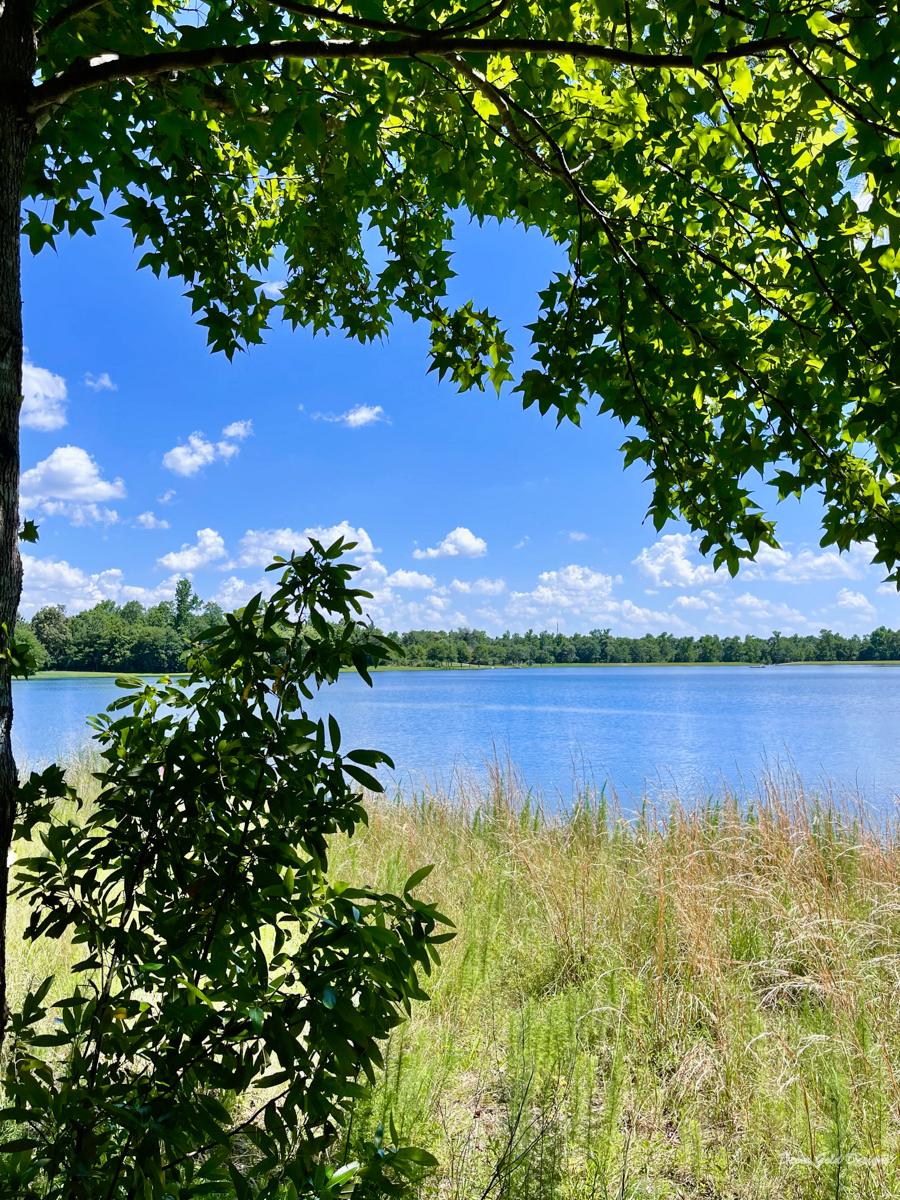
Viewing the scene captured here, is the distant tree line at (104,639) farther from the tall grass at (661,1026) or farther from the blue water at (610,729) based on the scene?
the tall grass at (661,1026)

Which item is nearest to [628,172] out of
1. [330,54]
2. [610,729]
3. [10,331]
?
[330,54]

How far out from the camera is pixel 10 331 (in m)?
1.41

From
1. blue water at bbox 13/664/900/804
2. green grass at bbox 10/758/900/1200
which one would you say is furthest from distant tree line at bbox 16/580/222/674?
green grass at bbox 10/758/900/1200

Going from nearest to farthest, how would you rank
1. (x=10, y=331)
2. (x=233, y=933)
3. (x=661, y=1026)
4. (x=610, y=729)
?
(x=233, y=933), (x=10, y=331), (x=661, y=1026), (x=610, y=729)

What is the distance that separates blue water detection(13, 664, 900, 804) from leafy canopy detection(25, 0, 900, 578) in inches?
128

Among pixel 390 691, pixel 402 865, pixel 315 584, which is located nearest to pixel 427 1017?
pixel 402 865

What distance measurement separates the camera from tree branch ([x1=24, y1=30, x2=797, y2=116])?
1381mm

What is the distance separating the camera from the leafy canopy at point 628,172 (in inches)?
56.7

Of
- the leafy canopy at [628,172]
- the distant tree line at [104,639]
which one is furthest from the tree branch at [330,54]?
the distant tree line at [104,639]

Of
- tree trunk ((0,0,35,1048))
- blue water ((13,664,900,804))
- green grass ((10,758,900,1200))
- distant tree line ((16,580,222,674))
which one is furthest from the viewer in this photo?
distant tree line ((16,580,222,674))

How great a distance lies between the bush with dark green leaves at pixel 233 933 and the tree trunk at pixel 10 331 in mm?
89

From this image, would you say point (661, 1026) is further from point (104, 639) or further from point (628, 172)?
point (104, 639)

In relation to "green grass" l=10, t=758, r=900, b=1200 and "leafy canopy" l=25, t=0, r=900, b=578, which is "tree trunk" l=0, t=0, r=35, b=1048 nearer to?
"leafy canopy" l=25, t=0, r=900, b=578

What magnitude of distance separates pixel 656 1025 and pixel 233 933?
2.35m
